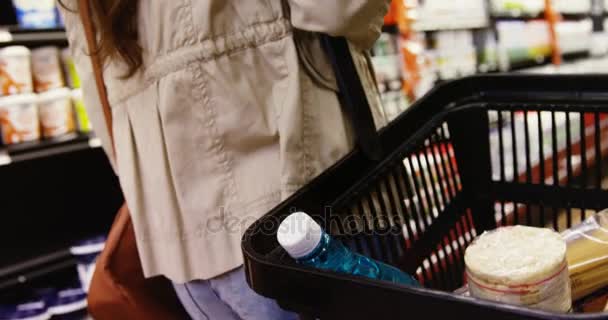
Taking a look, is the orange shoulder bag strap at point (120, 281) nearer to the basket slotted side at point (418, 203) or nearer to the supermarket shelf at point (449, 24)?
the basket slotted side at point (418, 203)

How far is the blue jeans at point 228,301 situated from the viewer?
765 millimetres

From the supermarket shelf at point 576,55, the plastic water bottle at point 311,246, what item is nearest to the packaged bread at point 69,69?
the plastic water bottle at point 311,246

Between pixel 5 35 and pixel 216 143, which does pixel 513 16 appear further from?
pixel 216 143

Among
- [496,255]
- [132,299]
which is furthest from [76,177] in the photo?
[496,255]

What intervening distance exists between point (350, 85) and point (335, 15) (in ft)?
0.38

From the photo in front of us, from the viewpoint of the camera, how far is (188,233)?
79 cm

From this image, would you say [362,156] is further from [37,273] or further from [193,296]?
[37,273]

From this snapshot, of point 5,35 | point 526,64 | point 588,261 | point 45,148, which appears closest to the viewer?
point 588,261

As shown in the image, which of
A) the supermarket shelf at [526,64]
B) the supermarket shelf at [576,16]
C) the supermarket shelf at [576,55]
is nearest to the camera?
the supermarket shelf at [526,64]

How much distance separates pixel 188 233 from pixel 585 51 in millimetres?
4967

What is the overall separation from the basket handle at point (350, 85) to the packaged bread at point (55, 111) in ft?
5.33

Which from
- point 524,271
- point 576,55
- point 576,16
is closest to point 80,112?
point 524,271

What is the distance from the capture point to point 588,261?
567mm

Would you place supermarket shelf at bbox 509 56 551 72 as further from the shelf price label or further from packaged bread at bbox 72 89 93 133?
the shelf price label
